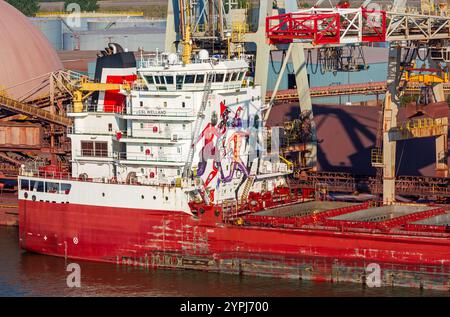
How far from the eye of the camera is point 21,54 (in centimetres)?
7188

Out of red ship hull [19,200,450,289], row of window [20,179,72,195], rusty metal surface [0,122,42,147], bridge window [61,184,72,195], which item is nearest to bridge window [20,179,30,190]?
row of window [20,179,72,195]

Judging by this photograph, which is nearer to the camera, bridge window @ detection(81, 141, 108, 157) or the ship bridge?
the ship bridge

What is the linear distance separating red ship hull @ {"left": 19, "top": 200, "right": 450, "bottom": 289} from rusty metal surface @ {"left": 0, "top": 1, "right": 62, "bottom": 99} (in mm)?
18972

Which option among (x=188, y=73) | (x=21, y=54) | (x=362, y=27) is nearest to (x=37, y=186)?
(x=188, y=73)

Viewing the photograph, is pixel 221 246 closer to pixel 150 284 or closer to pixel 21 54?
pixel 150 284

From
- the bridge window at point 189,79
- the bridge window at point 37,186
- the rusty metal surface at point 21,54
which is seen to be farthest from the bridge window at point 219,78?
the rusty metal surface at point 21,54

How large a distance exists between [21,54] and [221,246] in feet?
96.2

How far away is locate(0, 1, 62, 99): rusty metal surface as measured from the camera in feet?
229

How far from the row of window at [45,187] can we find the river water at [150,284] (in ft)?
9.63

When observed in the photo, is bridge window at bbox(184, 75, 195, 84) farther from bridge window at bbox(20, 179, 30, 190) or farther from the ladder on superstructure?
bridge window at bbox(20, 179, 30, 190)

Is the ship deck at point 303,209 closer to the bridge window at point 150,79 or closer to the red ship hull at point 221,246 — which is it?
the red ship hull at point 221,246

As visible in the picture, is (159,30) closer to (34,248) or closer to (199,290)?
(34,248)

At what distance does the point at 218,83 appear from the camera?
159 ft

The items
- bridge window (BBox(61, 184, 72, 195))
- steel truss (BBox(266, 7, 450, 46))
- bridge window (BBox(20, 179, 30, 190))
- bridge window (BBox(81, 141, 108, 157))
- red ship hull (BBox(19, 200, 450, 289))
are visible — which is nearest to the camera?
red ship hull (BBox(19, 200, 450, 289))
